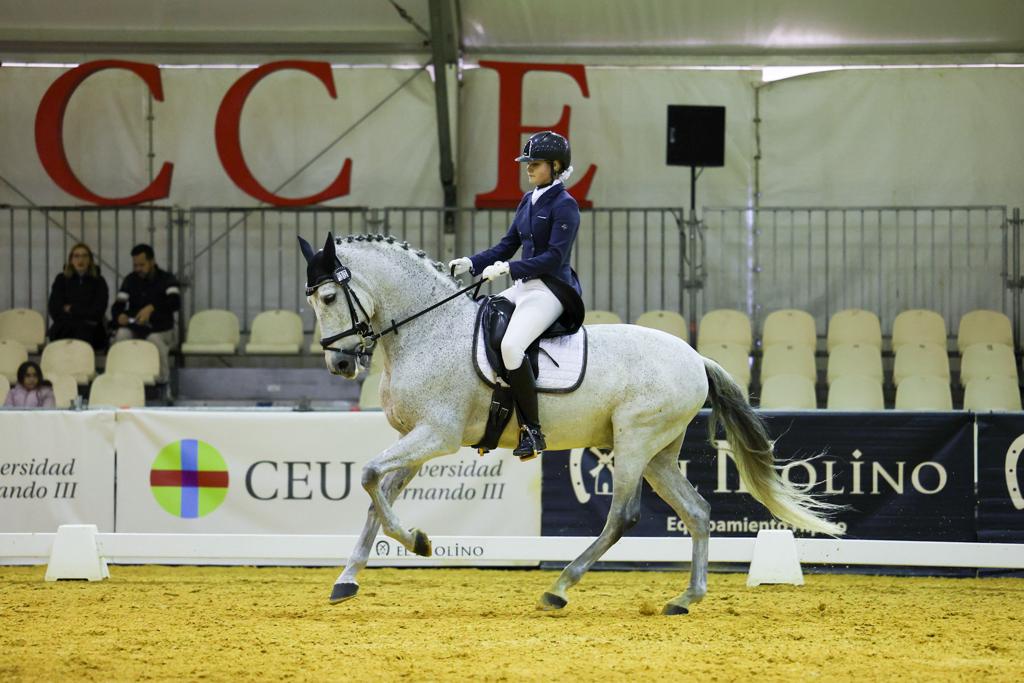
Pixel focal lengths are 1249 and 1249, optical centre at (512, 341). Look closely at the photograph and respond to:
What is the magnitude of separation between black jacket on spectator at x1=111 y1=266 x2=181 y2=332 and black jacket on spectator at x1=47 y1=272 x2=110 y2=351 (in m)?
0.29

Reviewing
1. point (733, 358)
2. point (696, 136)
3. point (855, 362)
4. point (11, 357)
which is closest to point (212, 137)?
point (11, 357)

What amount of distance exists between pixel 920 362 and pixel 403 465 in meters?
8.77

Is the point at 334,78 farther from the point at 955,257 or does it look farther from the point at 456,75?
the point at 955,257

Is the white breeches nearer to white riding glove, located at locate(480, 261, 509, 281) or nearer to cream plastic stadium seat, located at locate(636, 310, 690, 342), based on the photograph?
white riding glove, located at locate(480, 261, 509, 281)

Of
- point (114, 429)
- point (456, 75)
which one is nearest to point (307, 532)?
point (114, 429)

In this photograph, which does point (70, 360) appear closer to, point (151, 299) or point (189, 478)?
point (151, 299)

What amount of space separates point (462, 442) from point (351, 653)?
6.52 ft

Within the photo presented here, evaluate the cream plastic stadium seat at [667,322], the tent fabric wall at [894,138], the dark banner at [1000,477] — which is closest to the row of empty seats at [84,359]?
the cream plastic stadium seat at [667,322]

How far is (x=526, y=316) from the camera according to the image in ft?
24.6

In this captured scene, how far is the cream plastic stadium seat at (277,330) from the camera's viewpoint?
15680 mm

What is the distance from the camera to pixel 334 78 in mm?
16859

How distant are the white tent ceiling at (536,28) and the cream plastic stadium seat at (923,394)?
5.35 m

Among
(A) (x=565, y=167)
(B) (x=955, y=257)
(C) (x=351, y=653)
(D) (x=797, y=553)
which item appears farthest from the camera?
(B) (x=955, y=257)

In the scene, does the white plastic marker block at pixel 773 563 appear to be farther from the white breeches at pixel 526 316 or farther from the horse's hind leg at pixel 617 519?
the white breeches at pixel 526 316
